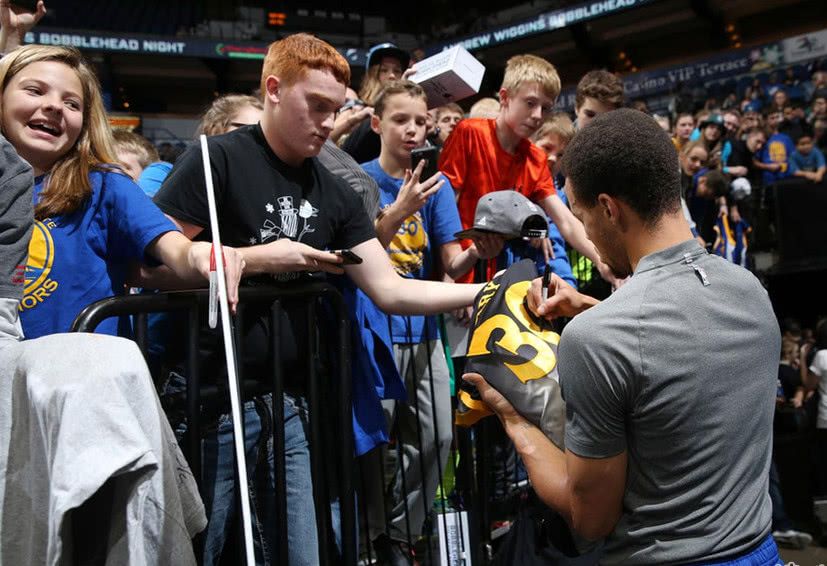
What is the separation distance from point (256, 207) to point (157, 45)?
64.4ft

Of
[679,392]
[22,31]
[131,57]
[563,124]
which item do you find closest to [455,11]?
[131,57]

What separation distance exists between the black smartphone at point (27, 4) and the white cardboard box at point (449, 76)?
158 centimetres

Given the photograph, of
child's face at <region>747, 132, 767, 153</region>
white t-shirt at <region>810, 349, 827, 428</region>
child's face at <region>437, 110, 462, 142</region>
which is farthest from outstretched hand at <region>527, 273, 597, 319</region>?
child's face at <region>747, 132, 767, 153</region>

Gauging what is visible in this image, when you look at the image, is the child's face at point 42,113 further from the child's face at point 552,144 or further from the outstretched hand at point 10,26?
the child's face at point 552,144

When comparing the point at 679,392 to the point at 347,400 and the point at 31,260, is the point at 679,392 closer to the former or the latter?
the point at 347,400

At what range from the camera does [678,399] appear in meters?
1.45

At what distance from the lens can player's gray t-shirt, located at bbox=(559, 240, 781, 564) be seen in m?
1.45

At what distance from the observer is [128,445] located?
1.29 metres

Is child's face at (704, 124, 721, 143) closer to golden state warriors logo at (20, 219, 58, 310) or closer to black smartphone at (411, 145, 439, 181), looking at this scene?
black smartphone at (411, 145, 439, 181)

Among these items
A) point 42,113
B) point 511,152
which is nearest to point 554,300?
point 42,113

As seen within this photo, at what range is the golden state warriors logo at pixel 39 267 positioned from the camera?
1869 millimetres

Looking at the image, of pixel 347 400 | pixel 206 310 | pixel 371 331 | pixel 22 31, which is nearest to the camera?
pixel 206 310

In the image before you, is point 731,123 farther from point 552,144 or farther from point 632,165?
point 632,165

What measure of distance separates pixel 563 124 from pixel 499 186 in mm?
1195
